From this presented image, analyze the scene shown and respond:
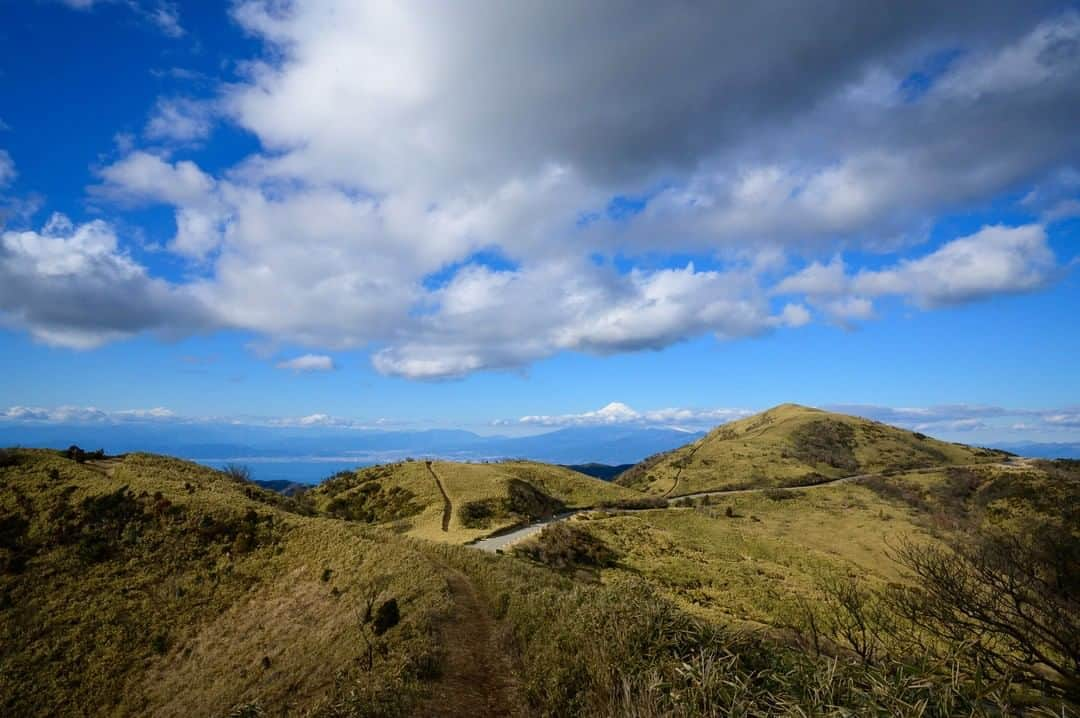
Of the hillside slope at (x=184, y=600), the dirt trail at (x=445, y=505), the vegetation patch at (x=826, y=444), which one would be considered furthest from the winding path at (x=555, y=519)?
the hillside slope at (x=184, y=600)

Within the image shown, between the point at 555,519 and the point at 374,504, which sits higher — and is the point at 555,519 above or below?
below

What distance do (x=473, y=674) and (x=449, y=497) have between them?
42.8 metres

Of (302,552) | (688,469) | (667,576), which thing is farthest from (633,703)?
(688,469)

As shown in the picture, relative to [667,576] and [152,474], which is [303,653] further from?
[152,474]

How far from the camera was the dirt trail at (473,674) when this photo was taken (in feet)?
47.1

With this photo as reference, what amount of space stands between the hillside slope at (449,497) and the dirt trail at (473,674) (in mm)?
24616

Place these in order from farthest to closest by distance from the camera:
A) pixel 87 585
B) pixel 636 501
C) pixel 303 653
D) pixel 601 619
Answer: pixel 636 501 → pixel 87 585 → pixel 303 653 → pixel 601 619

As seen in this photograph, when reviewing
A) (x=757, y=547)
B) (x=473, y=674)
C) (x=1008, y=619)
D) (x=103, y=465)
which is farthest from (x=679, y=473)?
(x=1008, y=619)

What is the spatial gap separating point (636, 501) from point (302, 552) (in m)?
51.4

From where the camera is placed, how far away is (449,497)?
58.2 metres

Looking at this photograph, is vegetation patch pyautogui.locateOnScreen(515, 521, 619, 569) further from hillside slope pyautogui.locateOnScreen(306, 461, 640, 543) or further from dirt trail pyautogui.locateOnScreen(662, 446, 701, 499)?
dirt trail pyautogui.locateOnScreen(662, 446, 701, 499)

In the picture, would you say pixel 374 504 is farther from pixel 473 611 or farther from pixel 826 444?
pixel 826 444

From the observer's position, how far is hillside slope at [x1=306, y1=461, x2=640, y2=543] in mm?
51750

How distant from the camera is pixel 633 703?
8.27 meters
